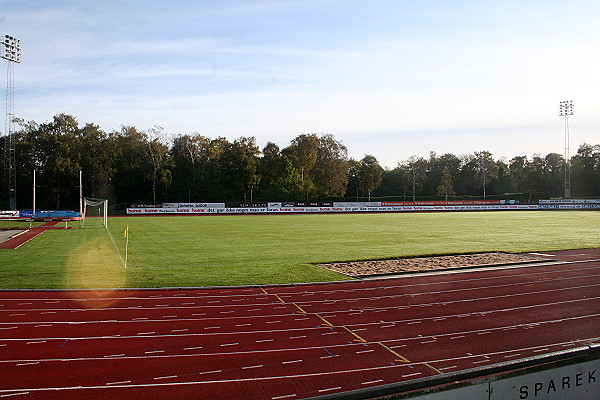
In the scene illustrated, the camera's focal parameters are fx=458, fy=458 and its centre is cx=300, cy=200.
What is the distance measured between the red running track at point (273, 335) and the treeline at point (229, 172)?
64.3 m

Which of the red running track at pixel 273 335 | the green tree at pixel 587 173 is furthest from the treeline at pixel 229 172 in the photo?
the red running track at pixel 273 335

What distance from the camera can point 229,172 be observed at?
80125 millimetres

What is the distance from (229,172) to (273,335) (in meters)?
72.8

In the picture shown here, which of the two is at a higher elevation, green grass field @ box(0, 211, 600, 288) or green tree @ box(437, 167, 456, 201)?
green tree @ box(437, 167, 456, 201)

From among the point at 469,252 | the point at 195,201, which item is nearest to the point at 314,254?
the point at 469,252

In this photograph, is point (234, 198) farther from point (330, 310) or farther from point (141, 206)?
point (330, 310)

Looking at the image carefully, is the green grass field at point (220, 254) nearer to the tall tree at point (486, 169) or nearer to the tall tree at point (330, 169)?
the tall tree at point (330, 169)

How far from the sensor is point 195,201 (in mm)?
76125

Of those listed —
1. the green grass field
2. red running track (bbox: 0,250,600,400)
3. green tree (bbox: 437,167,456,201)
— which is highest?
green tree (bbox: 437,167,456,201)

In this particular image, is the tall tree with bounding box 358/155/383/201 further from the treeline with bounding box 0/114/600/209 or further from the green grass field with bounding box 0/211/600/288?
the green grass field with bounding box 0/211/600/288

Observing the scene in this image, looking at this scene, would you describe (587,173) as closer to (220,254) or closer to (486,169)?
(486,169)

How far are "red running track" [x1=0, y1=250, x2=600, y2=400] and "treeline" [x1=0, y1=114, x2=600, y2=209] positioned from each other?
64289 mm

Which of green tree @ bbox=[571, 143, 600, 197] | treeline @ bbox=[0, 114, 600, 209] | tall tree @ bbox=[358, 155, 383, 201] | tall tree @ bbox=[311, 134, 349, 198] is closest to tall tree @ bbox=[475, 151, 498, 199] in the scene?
treeline @ bbox=[0, 114, 600, 209]

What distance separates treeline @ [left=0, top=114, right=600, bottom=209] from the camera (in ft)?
228
